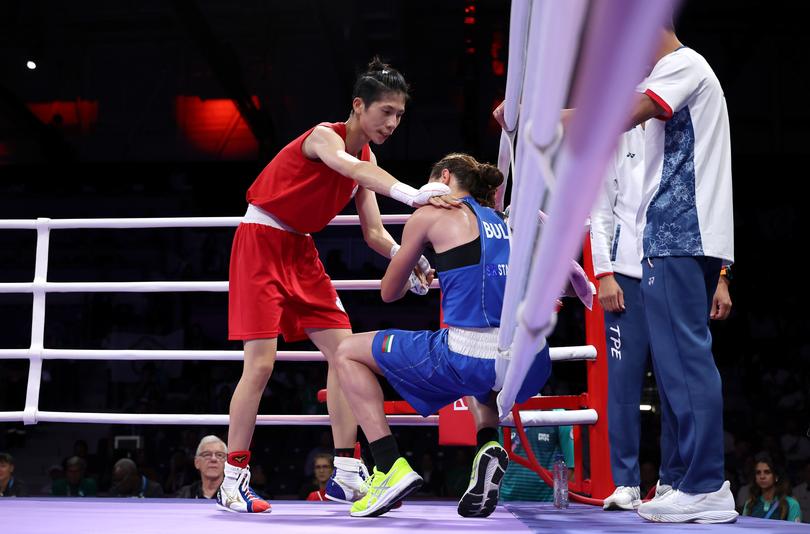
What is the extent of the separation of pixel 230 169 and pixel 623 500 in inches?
289

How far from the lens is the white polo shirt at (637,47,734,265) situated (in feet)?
5.34

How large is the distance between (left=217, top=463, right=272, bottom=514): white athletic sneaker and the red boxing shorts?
1.09 feet

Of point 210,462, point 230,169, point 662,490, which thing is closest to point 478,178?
point 662,490

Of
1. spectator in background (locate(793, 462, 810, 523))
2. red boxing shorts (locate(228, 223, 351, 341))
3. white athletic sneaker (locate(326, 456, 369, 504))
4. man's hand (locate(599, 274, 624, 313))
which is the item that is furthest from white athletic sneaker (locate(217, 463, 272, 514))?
spectator in background (locate(793, 462, 810, 523))

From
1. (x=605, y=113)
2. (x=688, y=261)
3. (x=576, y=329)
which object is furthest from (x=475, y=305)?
(x=576, y=329)

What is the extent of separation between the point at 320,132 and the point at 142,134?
7.55 meters

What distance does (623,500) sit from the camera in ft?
6.71

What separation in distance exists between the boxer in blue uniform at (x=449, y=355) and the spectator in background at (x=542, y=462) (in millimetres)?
1476

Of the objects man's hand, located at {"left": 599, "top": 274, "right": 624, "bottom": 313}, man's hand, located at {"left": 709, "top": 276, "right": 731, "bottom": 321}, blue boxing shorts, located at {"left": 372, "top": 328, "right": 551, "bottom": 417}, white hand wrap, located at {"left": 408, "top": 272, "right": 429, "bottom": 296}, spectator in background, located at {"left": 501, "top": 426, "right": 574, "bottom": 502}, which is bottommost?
spectator in background, located at {"left": 501, "top": 426, "right": 574, "bottom": 502}

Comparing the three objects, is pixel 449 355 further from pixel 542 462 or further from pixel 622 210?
pixel 542 462

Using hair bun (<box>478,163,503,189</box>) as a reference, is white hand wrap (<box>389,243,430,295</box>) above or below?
below

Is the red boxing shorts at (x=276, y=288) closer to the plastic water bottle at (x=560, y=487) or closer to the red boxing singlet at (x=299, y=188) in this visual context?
the red boxing singlet at (x=299, y=188)

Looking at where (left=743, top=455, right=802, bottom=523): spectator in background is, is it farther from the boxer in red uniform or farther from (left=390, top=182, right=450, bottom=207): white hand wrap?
(left=390, top=182, right=450, bottom=207): white hand wrap

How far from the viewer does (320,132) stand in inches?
82.8
